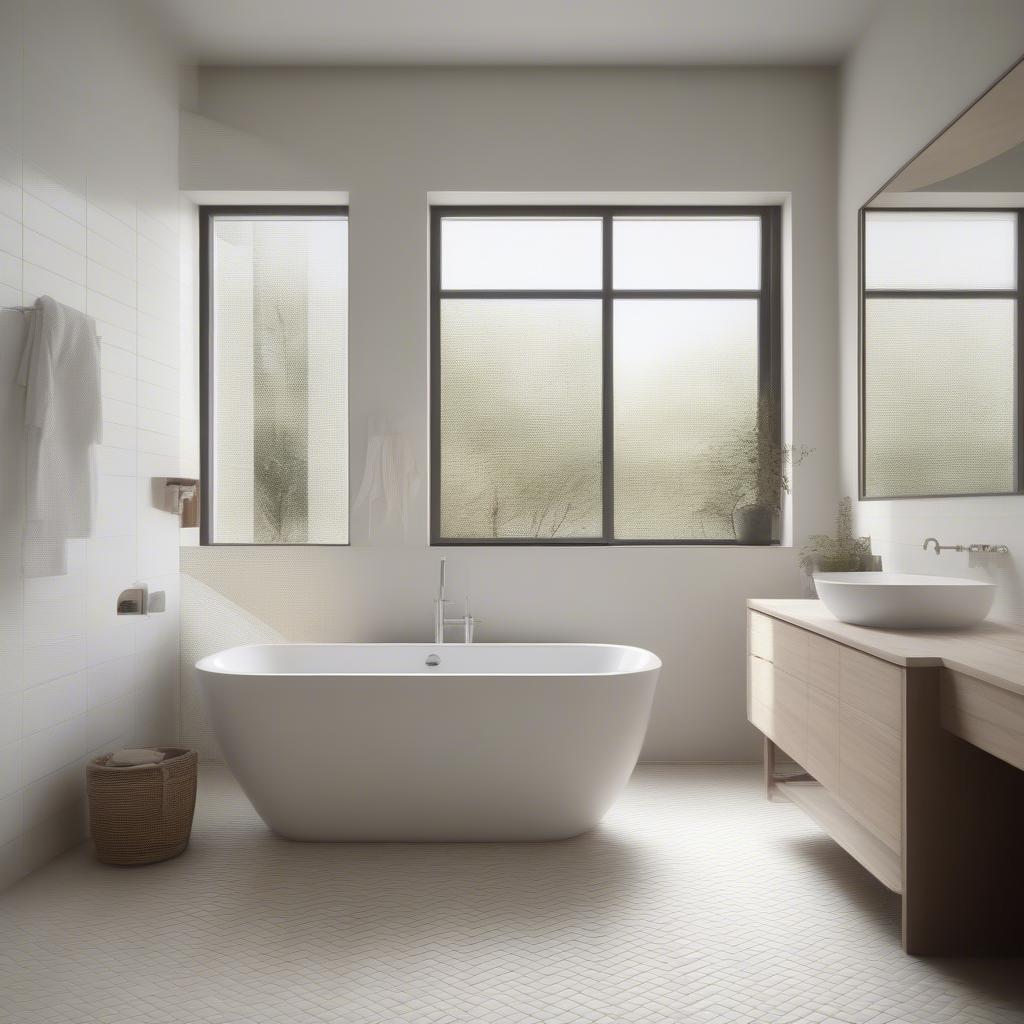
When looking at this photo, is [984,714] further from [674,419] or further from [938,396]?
[674,419]

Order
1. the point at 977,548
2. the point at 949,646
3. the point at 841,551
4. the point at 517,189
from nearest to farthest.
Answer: the point at 949,646 → the point at 977,548 → the point at 841,551 → the point at 517,189

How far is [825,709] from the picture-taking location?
2674 mm

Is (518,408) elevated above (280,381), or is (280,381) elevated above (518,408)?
(280,381)

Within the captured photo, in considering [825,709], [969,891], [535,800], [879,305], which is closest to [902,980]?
[969,891]

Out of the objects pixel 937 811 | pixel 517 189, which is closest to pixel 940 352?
pixel 937 811

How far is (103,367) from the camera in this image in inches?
129

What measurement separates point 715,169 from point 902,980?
11.1 feet

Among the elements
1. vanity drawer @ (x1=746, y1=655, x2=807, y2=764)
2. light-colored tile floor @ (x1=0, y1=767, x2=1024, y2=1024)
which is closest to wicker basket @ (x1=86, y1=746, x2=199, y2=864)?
light-colored tile floor @ (x1=0, y1=767, x2=1024, y2=1024)

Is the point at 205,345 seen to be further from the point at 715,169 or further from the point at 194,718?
the point at 715,169

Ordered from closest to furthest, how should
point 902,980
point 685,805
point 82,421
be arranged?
point 902,980 < point 82,421 < point 685,805

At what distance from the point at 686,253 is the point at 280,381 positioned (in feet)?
6.92

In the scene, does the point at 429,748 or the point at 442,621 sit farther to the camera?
the point at 442,621

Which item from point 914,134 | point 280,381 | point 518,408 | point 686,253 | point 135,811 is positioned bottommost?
point 135,811

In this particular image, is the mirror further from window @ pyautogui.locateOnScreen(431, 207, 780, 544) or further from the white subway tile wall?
the white subway tile wall
